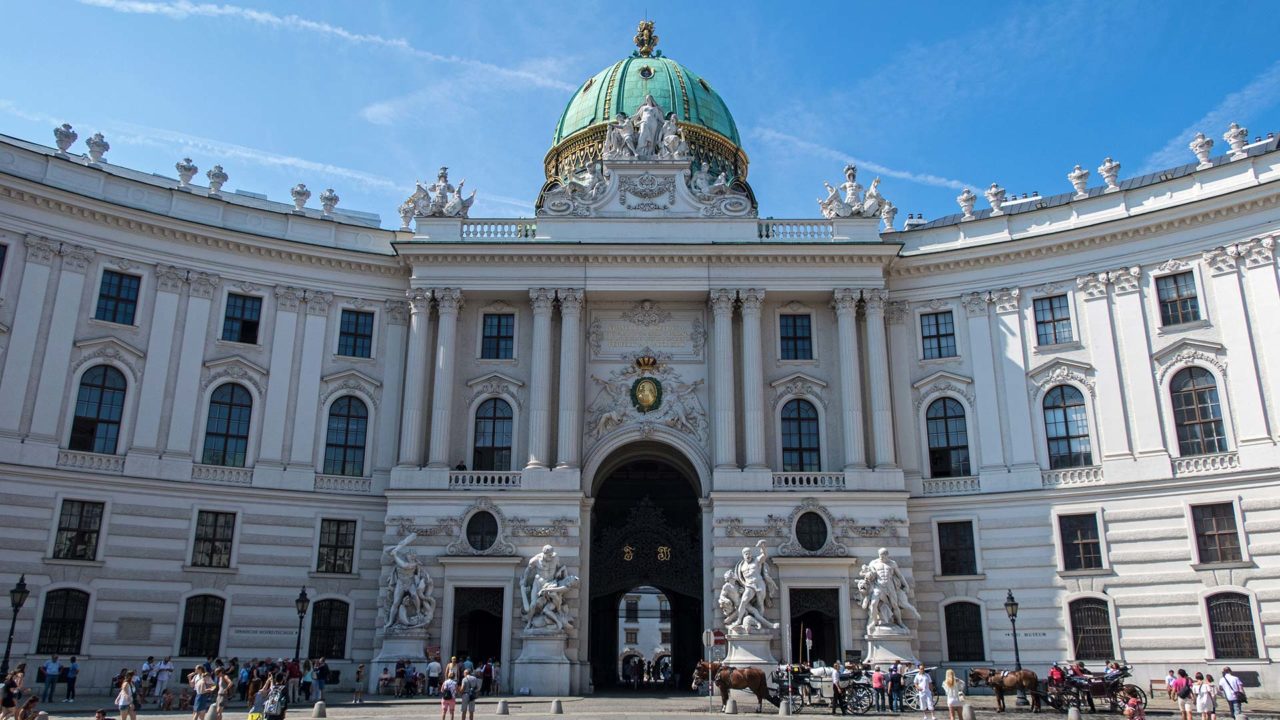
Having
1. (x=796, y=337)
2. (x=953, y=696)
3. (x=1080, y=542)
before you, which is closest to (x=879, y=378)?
(x=796, y=337)

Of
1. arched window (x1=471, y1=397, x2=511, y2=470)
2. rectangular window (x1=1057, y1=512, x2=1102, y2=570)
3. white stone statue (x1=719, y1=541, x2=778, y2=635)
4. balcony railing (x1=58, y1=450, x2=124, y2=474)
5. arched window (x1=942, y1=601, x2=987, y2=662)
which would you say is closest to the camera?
balcony railing (x1=58, y1=450, x2=124, y2=474)

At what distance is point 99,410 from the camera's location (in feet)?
122

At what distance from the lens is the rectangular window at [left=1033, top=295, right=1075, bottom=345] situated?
40.4 metres

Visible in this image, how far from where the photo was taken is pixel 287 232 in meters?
42.2

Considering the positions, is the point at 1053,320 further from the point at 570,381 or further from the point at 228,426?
the point at 228,426

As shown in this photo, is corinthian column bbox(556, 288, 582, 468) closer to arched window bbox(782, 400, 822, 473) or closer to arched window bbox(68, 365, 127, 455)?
arched window bbox(782, 400, 822, 473)

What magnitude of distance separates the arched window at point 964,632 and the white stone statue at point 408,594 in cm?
1978

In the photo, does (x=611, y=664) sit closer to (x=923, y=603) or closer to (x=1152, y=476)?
(x=923, y=603)

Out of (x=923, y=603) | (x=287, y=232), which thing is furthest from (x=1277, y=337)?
(x=287, y=232)

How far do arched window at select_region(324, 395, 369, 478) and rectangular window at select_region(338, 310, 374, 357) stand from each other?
2.06 meters

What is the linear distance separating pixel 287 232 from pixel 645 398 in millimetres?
16797

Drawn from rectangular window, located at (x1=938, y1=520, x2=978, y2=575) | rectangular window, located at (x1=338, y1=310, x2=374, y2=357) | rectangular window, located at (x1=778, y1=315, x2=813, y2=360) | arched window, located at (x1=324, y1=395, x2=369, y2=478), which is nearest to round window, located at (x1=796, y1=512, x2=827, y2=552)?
rectangular window, located at (x1=938, y1=520, x2=978, y2=575)

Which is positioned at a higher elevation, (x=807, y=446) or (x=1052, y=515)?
(x=807, y=446)

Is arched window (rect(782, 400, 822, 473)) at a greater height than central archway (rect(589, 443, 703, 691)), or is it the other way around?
arched window (rect(782, 400, 822, 473))
